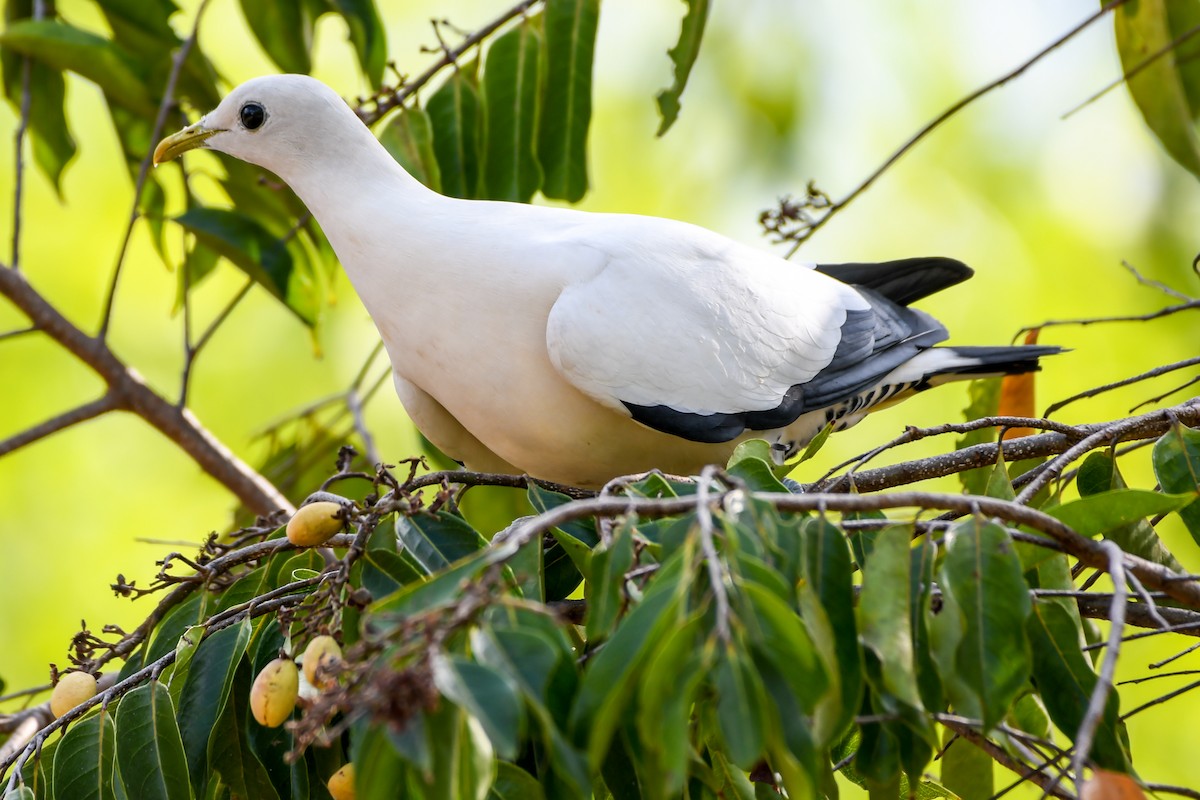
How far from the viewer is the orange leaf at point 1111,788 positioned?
3.63 ft

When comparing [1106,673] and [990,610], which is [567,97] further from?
[1106,673]

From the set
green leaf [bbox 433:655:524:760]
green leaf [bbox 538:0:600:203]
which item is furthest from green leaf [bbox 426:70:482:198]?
green leaf [bbox 433:655:524:760]

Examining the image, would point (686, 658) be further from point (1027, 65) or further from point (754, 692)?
point (1027, 65)

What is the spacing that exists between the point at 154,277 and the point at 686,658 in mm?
6594

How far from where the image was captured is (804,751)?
1.08m

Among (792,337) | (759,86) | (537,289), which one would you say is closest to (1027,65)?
(792,337)

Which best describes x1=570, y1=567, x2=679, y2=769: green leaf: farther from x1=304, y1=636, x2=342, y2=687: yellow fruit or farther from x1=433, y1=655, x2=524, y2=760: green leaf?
x1=304, y1=636, x2=342, y2=687: yellow fruit

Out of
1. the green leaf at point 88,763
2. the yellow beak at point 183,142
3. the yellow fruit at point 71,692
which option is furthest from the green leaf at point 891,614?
the yellow beak at point 183,142

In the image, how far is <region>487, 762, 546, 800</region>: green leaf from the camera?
51.7 inches

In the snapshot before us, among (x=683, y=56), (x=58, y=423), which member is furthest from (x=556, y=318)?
(x=58, y=423)

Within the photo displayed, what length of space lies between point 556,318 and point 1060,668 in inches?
45.0

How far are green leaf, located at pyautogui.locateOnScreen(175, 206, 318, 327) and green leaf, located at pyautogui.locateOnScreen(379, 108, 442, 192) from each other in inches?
18.6

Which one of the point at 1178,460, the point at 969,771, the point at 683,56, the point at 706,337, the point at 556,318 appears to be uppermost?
the point at 683,56

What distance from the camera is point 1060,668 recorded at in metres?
1.40
